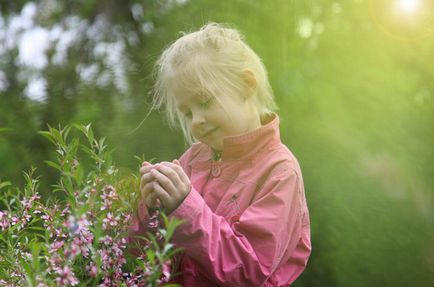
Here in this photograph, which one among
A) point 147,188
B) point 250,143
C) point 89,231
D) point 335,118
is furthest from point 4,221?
point 335,118

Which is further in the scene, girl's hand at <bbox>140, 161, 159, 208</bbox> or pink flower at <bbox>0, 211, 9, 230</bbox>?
pink flower at <bbox>0, 211, 9, 230</bbox>

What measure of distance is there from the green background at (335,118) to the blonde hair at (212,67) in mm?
1040

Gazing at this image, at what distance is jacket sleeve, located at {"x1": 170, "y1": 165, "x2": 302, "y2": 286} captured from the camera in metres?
1.70

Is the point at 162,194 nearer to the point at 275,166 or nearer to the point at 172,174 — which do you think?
the point at 172,174

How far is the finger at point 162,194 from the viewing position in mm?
1682

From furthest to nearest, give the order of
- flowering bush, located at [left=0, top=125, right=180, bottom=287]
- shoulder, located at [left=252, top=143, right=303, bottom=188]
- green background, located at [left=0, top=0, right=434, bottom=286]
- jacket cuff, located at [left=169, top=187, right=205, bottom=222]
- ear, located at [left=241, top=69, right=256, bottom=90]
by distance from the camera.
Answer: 1. green background, located at [left=0, top=0, right=434, bottom=286]
2. ear, located at [left=241, top=69, right=256, bottom=90]
3. shoulder, located at [left=252, top=143, right=303, bottom=188]
4. jacket cuff, located at [left=169, top=187, right=205, bottom=222]
5. flowering bush, located at [left=0, top=125, right=180, bottom=287]

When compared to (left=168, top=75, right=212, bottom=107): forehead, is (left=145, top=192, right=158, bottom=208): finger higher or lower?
lower

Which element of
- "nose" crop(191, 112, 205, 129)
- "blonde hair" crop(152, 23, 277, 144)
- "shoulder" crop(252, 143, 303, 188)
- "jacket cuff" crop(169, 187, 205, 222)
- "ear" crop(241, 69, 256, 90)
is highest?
"blonde hair" crop(152, 23, 277, 144)

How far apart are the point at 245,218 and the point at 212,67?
19.2 inches

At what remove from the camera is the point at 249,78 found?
2105 mm

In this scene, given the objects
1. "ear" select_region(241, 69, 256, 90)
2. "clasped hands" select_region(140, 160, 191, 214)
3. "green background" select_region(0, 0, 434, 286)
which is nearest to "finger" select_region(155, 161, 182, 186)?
"clasped hands" select_region(140, 160, 191, 214)

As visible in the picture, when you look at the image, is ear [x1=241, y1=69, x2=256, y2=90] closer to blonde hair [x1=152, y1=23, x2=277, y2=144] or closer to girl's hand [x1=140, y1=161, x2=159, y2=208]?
blonde hair [x1=152, y1=23, x2=277, y2=144]

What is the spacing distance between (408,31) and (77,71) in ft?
6.94

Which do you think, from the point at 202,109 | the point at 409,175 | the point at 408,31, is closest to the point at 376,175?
A: the point at 409,175
